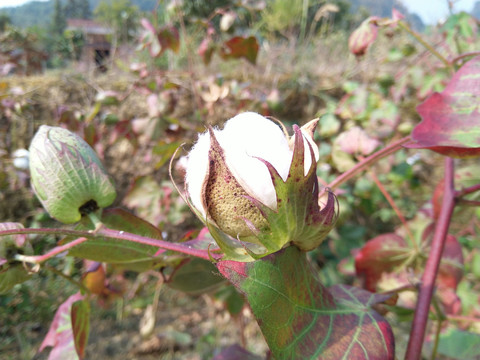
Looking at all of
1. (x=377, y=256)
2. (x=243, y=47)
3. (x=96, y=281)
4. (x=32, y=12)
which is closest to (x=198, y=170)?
(x=96, y=281)

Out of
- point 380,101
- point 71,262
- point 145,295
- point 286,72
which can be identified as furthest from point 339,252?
point 286,72

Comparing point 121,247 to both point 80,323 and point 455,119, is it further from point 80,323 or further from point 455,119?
point 455,119

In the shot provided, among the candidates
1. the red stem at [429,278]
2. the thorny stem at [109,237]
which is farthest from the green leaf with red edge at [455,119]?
the thorny stem at [109,237]

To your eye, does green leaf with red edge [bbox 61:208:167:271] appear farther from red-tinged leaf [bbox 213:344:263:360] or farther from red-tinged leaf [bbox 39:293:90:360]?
red-tinged leaf [bbox 213:344:263:360]

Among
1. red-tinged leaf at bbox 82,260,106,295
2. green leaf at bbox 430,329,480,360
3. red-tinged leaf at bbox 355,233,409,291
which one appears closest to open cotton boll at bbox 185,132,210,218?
red-tinged leaf at bbox 82,260,106,295

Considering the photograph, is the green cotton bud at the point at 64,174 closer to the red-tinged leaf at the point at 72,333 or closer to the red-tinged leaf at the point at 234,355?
the red-tinged leaf at the point at 72,333

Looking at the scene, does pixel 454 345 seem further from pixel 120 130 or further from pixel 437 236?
pixel 120 130
